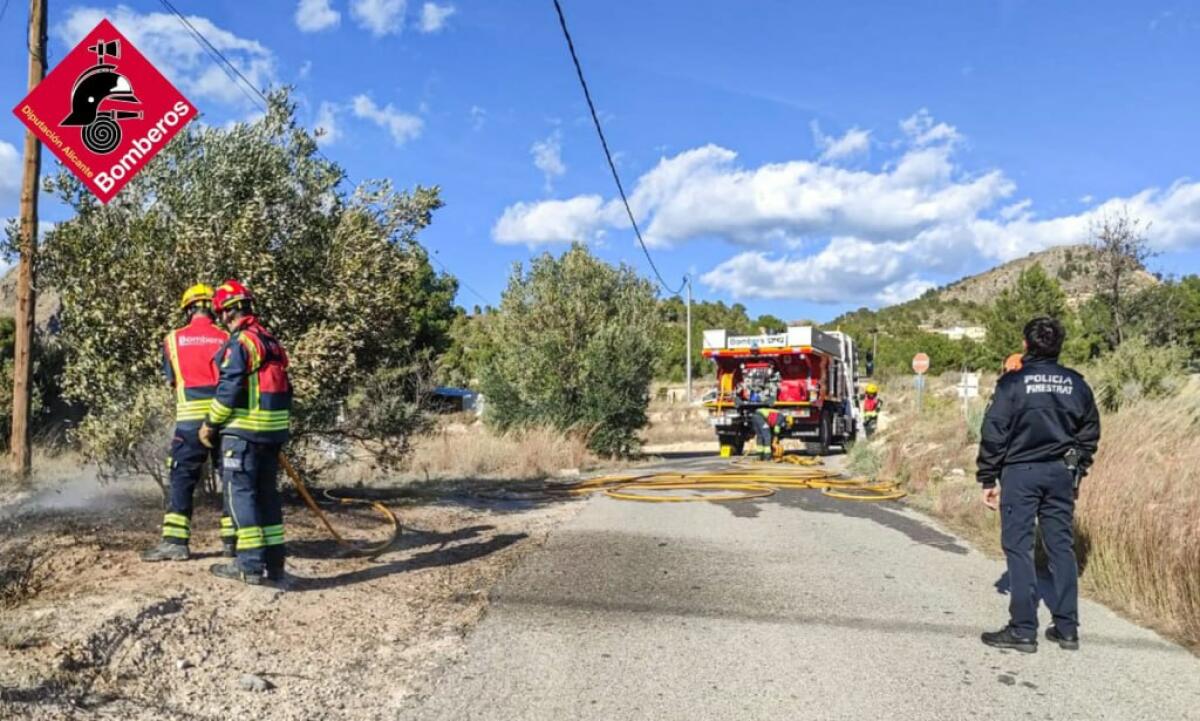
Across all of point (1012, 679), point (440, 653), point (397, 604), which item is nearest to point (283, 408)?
point (397, 604)

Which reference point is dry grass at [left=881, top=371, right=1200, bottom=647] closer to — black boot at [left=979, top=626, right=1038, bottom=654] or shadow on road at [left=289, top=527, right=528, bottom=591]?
black boot at [left=979, top=626, right=1038, bottom=654]

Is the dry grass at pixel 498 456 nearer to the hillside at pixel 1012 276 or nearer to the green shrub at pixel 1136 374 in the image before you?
the green shrub at pixel 1136 374

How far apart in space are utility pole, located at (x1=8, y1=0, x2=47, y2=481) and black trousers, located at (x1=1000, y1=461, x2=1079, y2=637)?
8361mm

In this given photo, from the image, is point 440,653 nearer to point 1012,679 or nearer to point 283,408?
point 283,408

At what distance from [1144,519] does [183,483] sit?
6221mm

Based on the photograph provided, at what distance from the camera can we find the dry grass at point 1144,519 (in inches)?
212

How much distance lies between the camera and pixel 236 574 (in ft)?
17.2

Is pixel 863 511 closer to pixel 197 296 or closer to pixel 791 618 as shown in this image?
pixel 791 618

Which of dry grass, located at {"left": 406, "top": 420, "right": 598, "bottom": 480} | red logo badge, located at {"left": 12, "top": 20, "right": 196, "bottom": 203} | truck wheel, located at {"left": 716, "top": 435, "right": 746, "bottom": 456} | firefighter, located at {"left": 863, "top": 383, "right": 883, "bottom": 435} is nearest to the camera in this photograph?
red logo badge, located at {"left": 12, "top": 20, "right": 196, "bottom": 203}

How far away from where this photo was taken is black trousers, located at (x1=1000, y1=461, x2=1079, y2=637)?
4871 mm

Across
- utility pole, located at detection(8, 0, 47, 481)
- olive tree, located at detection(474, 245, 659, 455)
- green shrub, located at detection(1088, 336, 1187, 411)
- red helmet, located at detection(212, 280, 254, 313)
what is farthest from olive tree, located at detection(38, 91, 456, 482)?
olive tree, located at detection(474, 245, 659, 455)

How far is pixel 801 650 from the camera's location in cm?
472

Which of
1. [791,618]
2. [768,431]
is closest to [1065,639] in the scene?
[791,618]

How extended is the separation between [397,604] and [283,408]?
1405mm
